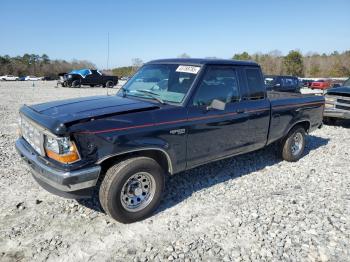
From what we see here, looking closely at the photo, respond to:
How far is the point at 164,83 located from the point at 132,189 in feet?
5.48

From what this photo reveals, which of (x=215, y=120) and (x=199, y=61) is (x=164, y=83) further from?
(x=215, y=120)

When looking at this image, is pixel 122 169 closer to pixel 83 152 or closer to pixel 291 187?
pixel 83 152

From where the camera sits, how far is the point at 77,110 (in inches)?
139

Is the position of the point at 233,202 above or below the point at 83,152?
below

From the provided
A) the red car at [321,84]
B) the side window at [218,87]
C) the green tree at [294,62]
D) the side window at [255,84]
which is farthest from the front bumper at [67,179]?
the green tree at [294,62]

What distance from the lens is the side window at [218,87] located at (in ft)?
13.7

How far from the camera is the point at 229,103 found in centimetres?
454

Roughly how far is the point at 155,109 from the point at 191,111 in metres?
0.53

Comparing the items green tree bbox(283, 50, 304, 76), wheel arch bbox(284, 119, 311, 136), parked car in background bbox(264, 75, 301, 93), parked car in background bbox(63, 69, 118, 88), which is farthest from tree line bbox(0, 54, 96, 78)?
wheel arch bbox(284, 119, 311, 136)

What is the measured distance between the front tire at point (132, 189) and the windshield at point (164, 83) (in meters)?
1.04

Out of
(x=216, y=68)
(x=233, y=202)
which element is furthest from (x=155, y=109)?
(x=233, y=202)

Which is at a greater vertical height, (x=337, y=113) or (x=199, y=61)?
(x=199, y=61)

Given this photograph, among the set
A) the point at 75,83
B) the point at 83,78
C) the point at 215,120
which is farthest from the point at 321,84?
the point at 215,120

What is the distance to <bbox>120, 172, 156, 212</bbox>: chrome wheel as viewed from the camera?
3568 millimetres
